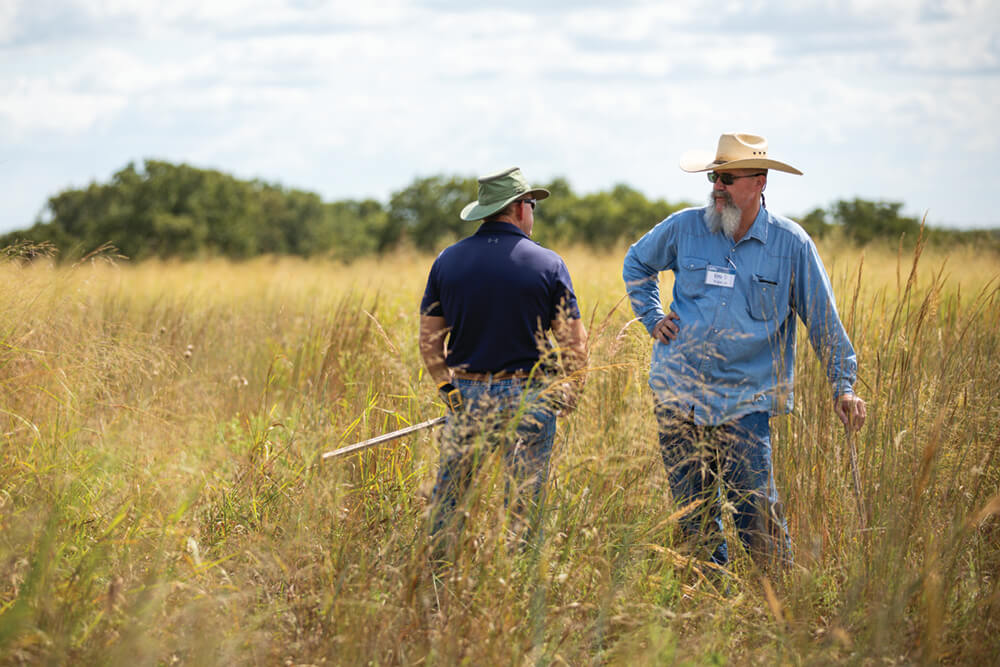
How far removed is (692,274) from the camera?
10.5 feet

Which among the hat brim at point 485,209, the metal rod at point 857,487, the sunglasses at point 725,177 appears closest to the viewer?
the metal rod at point 857,487

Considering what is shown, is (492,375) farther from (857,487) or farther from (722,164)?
(857,487)

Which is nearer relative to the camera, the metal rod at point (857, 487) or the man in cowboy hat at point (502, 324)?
the man in cowboy hat at point (502, 324)

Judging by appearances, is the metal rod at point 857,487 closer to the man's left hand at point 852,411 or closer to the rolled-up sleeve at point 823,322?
the man's left hand at point 852,411

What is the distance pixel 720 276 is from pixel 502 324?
A: 91cm

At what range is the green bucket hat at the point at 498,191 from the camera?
9.70 ft

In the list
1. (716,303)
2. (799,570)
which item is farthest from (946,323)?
(799,570)

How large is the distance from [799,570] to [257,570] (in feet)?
5.98

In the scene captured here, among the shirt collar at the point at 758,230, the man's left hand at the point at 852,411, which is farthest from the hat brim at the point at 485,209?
the man's left hand at the point at 852,411

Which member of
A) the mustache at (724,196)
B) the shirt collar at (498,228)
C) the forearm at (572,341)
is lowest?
the forearm at (572,341)

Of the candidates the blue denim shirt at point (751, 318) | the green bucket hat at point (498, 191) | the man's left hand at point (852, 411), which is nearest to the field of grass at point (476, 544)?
the man's left hand at point (852, 411)

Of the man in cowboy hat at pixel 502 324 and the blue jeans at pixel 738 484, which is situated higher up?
the man in cowboy hat at pixel 502 324

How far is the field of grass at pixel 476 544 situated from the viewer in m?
2.24

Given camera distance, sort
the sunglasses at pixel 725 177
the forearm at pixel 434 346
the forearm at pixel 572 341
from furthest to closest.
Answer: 1. the sunglasses at pixel 725 177
2. the forearm at pixel 434 346
3. the forearm at pixel 572 341
